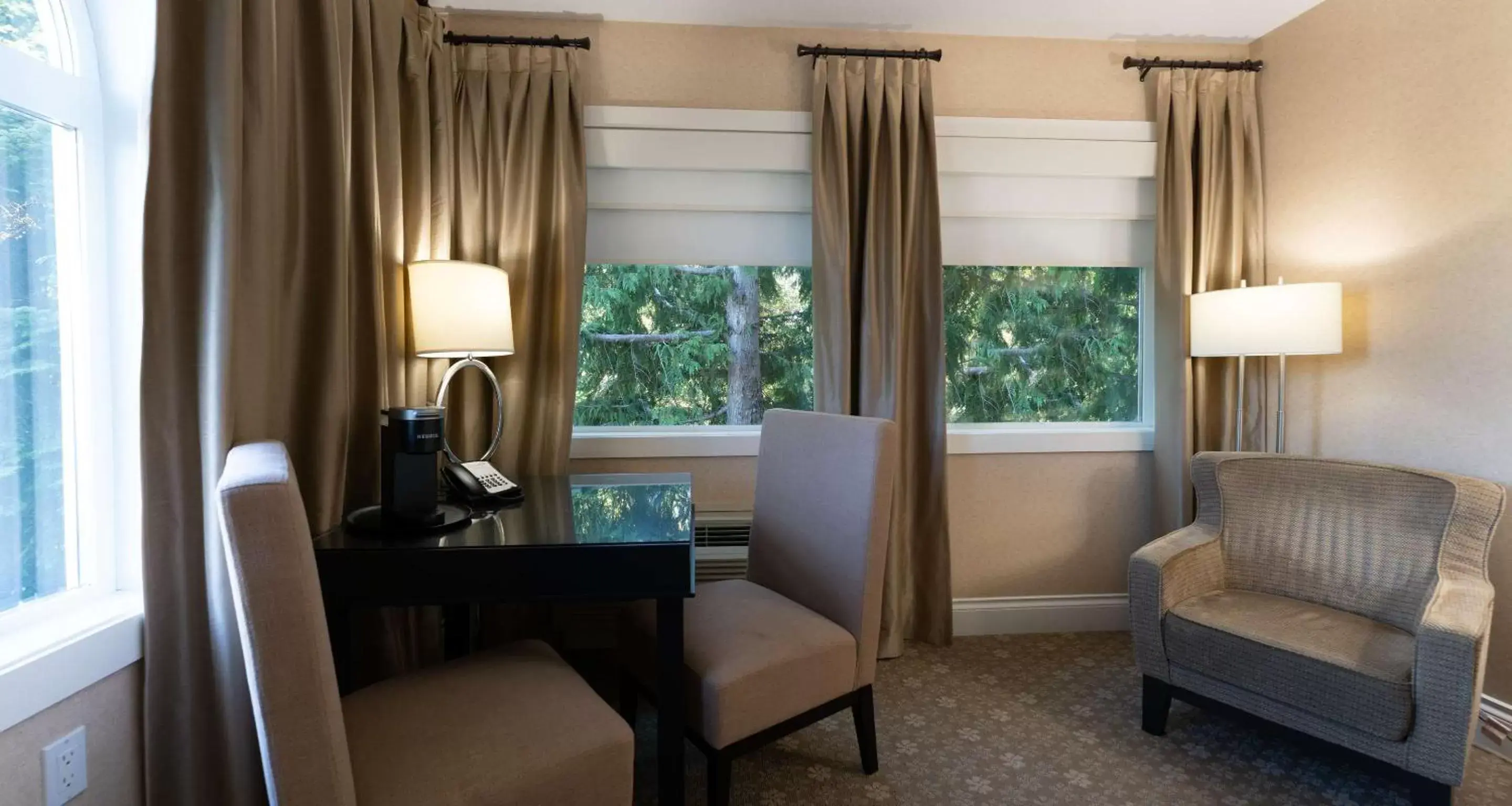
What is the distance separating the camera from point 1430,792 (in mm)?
1676

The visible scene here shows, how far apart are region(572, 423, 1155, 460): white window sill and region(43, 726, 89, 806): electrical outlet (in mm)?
1611

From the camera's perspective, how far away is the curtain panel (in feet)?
4.44

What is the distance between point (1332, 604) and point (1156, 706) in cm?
60

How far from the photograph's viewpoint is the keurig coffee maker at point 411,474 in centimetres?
156

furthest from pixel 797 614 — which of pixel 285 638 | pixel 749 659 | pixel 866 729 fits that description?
pixel 285 638

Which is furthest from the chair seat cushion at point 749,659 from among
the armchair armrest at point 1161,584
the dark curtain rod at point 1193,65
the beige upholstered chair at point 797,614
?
the dark curtain rod at point 1193,65

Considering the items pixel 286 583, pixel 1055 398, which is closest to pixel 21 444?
pixel 286 583

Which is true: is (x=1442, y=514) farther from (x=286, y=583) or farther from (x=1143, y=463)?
(x=286, y=583)

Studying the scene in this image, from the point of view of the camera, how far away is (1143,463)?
2977 mm

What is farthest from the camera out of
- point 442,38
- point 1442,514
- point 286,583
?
point 442,38

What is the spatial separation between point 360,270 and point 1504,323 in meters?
3.30

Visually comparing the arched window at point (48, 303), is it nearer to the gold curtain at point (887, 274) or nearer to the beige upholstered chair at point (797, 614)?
the beige upholstered chair at point (797, 614)

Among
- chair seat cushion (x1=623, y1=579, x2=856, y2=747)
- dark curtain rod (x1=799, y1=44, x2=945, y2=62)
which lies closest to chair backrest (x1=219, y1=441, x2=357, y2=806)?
chair seat cushion (x1=623, y1=579, x2=856, y2=747)

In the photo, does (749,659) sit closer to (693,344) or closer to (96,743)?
(96,743)
